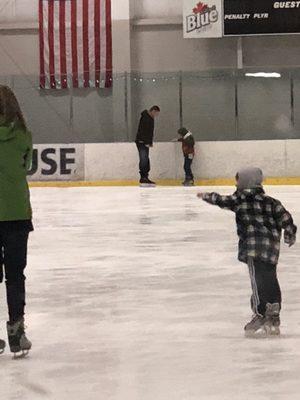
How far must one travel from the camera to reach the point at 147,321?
7.16 metres

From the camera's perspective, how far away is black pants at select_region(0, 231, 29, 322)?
5.99 m

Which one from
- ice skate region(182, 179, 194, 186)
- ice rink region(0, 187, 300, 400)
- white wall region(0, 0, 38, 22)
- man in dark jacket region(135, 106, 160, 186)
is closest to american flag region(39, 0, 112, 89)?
white wall region(0, 0, 38, 22)

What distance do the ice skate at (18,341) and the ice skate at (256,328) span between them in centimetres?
126

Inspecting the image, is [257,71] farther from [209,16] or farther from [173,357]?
[173,357]

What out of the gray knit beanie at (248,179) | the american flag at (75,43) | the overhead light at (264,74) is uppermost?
the american flag at (75,43)

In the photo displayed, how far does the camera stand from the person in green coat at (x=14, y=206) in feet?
19.5

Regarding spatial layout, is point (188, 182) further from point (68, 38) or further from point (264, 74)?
point (68, 38)

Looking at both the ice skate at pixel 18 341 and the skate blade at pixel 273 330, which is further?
the skate blade at pixel 273 330

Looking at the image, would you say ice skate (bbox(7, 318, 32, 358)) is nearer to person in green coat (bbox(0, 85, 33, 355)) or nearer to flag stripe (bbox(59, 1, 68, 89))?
person in green coat (bbox(0, 85, 33, 355))

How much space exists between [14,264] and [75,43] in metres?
22.3

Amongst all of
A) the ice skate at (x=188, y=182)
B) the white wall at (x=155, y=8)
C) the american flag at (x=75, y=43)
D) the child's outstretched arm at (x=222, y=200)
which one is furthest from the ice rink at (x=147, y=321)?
the white wall at (x=155, y=8)

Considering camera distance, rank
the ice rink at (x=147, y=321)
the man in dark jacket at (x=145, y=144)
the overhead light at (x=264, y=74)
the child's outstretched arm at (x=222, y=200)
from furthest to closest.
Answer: the overhead light at (x=264, y=74), the man in dark jacket at (x=145, y=144), the child's outstretched arm at (x=222, y=200), the ice rink at (x=147, y=321)

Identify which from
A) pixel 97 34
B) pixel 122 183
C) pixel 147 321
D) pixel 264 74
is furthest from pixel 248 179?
pixel 97 34

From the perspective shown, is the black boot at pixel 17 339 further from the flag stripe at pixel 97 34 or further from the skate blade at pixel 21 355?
the flag stripe at pixel 97 34
